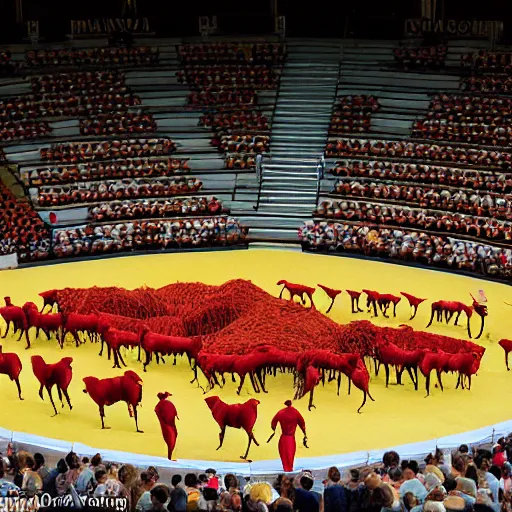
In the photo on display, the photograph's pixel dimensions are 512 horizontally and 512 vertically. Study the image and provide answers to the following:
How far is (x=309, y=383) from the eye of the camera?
30.1 m

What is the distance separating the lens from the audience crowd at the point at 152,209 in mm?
48938

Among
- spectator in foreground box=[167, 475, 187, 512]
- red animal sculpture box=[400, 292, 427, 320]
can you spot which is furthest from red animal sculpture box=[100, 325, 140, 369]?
spectator in foreground box=[167, 475, 187, 512]

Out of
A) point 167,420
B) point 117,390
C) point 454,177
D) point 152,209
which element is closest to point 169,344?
point 117,390

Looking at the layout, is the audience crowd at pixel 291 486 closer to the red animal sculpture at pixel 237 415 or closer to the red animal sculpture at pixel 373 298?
the red animal sculpture at pixel 237 415

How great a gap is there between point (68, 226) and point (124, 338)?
16.0 metres

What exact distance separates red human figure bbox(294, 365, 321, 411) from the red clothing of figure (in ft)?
8.72

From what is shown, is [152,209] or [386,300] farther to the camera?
[152,209]

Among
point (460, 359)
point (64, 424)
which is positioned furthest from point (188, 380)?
point (460, 359)

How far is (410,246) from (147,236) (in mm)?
10099

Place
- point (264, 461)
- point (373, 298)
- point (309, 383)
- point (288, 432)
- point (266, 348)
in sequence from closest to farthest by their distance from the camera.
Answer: point (264, 461), point (288, 432), point (309, 383), point (266, 348), point (373, 298)

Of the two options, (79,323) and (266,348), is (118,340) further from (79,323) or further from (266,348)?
(266,348)

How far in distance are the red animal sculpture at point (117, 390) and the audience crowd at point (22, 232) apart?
17.8 meters

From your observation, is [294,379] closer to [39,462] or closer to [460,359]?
[460,359]

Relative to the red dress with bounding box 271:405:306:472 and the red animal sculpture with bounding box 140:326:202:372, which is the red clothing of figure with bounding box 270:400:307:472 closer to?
the red dress with bounding box 271:405:306:472
